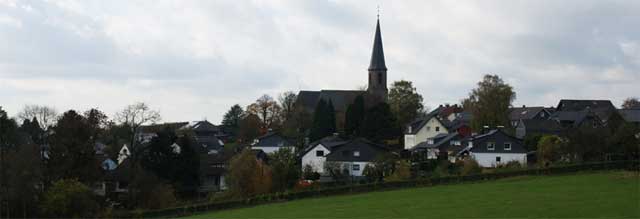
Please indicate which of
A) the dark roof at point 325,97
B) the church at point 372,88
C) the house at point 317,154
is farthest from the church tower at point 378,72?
the house at point 317,154

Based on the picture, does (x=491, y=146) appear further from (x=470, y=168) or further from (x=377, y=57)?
(x=377, y=57)

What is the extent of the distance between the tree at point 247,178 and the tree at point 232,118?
84957mm

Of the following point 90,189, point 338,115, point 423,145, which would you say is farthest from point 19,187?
point 338,115

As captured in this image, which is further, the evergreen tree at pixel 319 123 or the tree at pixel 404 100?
the tree at pixel 404 100

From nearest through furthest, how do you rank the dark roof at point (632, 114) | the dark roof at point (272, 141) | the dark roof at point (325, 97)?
the dark roof at point (632, 114), the dark roof at point (272, 141), the dark roof at point (325, 97)

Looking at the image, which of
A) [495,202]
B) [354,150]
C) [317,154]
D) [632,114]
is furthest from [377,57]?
[495,202]

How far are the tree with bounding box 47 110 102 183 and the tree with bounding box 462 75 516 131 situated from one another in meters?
43.8

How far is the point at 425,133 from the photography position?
3652 inches

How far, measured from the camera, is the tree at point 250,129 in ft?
381

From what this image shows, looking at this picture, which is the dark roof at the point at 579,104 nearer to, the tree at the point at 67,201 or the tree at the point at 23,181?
the tree at the point at 67,201

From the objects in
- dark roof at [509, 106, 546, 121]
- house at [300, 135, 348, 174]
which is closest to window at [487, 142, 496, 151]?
house at [300, 135, 348, 174]

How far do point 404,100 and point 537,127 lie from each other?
27.7 metres

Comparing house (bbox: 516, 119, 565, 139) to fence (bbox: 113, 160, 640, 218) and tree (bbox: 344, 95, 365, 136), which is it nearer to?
tree (bbox: 344, 95, 365, 136)

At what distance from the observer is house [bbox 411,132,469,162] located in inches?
2931
